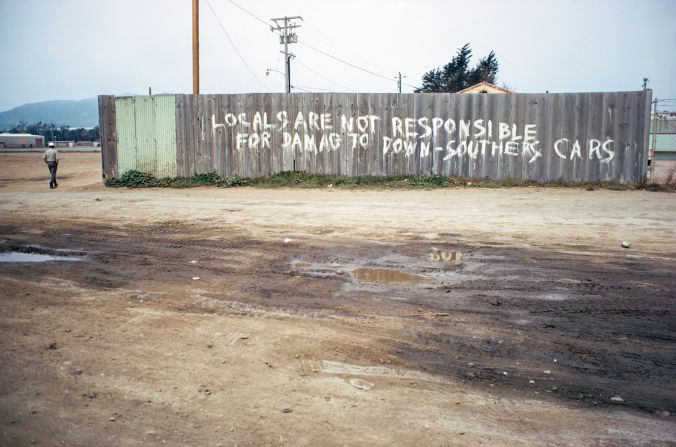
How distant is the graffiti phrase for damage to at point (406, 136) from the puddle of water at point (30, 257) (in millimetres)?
9357

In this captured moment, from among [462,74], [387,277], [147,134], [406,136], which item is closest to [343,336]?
[387,277]

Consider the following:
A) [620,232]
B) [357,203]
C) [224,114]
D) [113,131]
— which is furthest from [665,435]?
Answer: [113,131]

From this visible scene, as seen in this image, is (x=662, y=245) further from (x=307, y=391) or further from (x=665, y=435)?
(x=307, y=391)

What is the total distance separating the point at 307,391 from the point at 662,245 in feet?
19.6

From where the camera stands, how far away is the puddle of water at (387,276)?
5863 mm

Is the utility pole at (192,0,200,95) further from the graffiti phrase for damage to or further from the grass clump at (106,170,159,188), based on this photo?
the grass clump at (106,170,159,188)

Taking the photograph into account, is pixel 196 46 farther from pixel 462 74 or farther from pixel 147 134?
pixel 462 74

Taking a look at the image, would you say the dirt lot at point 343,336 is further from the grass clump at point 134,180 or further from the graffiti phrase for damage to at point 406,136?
the grass clump at point 134,180

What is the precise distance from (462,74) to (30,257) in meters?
50.9

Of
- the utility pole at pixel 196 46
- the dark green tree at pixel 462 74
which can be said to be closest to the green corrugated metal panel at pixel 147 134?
the utility pole at pixel 196 46

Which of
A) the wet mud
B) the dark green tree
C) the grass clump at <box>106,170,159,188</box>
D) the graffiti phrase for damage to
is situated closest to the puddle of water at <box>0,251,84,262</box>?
the wet mud

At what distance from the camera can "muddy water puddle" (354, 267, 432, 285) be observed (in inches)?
230

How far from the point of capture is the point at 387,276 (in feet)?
19.9

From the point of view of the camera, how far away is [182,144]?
1639 cm
